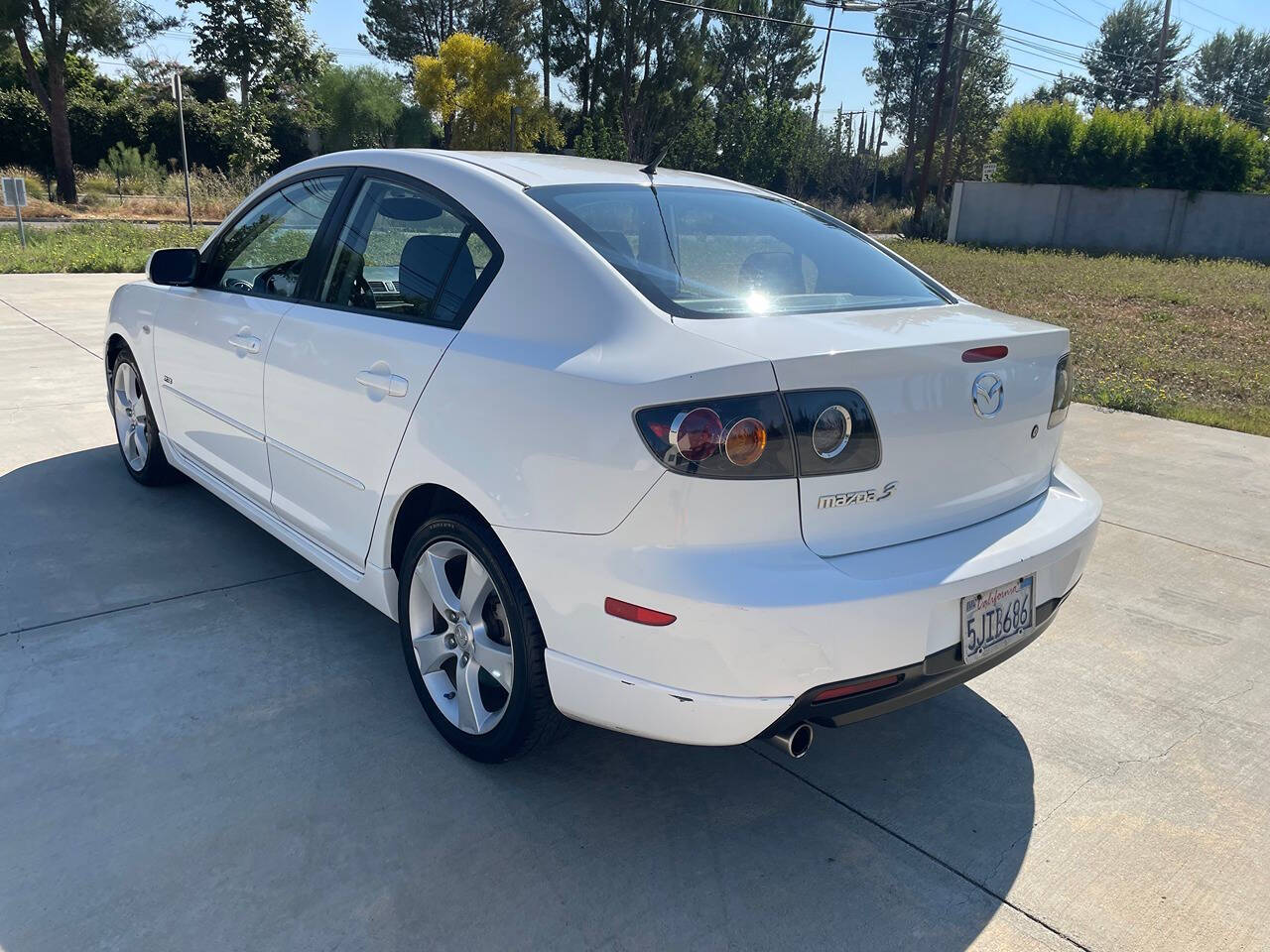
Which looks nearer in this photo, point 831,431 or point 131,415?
point 831,431

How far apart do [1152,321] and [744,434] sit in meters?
13.1

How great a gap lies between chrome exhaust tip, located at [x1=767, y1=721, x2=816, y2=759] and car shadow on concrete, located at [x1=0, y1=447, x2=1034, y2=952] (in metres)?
0.34

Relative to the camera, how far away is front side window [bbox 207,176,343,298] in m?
3.44

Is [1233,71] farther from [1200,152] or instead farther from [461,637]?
[461,637]

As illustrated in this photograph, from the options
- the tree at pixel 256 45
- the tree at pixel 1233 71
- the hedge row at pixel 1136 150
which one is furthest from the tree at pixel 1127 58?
the tree at pixel 256 45

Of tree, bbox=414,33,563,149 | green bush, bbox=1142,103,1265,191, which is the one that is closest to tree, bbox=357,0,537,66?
tree, bbox=414,33,563,149

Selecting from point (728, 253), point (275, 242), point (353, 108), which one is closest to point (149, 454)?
point (275, 242)

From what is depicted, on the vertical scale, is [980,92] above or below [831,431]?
above

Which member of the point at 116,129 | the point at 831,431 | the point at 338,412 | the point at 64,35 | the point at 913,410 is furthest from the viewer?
the point at 116,129

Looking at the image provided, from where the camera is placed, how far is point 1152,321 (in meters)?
13.1

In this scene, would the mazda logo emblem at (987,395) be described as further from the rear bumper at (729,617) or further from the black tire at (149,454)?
the black tire at (149,454)

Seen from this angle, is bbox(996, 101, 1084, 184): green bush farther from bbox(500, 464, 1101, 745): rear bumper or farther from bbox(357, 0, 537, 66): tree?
bbox(500, 464, 1101, 745): rear bumper

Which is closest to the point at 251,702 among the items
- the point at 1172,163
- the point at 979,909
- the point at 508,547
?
the point at 508,547

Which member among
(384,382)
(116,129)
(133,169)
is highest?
(116,129)
